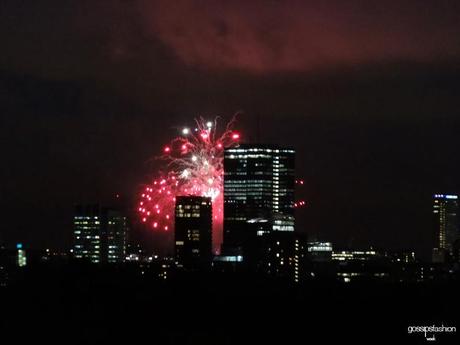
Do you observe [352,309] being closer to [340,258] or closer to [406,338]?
[406,338]

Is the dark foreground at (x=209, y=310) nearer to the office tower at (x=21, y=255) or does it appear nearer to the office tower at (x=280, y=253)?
the office tower at (x=21, y=255)

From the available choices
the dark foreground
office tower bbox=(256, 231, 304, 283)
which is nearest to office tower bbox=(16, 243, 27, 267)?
the dark foreground

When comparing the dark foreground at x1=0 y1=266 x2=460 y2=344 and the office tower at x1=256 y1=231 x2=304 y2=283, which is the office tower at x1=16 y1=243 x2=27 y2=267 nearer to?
the dark foreground at x1=0 y1=266 x2=460 y2=344

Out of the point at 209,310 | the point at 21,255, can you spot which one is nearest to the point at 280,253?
the point at 21,255

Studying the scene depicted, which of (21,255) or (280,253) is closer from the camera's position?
(21,255)

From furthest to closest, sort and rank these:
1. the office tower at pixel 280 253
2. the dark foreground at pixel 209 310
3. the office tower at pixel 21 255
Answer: the office tower at pixel 280 253, the office tower at pixel 21 255, the dark foreground at pixel 209 310

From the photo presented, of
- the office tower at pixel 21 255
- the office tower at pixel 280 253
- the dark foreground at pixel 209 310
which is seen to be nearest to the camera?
the dark foreground at pixel 209 310

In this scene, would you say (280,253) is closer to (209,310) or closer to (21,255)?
(21,255)

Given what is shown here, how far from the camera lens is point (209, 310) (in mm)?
90062

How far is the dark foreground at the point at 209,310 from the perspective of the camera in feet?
241

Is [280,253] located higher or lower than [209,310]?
higher

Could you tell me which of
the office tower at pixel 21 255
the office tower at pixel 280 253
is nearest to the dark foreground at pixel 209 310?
the office tower at pixel 21 255

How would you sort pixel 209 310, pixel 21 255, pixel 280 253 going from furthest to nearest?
pixel 280 253, pixel 21 255, pixel 209 310

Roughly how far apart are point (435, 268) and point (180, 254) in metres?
38.7
